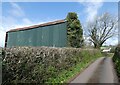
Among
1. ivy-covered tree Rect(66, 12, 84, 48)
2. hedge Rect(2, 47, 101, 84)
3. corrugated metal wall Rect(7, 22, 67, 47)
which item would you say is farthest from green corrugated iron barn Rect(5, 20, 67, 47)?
hedge Rect(2, 47, 101, 84)

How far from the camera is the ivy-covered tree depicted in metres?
25.8

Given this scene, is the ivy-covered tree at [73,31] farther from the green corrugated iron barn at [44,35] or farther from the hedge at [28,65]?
the hedge at [28,65]

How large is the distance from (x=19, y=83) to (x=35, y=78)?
1320 mm

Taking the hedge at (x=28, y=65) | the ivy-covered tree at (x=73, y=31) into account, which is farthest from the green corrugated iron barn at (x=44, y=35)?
the hedge at (x=28, y=65)

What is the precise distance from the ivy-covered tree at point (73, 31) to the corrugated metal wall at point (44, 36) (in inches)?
37.5

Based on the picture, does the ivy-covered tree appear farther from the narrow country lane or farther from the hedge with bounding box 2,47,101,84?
the hedge with bounding box 2,47,101,84

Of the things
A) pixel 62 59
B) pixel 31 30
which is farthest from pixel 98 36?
pixel 62 59

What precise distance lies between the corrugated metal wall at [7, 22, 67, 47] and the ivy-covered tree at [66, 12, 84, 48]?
953 millimetres

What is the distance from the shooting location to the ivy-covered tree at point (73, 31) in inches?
1014

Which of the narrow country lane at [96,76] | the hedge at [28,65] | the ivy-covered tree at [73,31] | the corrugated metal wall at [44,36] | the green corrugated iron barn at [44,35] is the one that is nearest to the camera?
the hedge at [28,65]

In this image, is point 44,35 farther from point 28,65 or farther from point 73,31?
point 28,65

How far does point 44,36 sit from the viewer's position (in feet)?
94.4

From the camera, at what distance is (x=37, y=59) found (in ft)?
26.7

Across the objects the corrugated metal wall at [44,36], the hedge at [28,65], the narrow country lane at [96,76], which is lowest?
the narrow country lane at [96,76]
